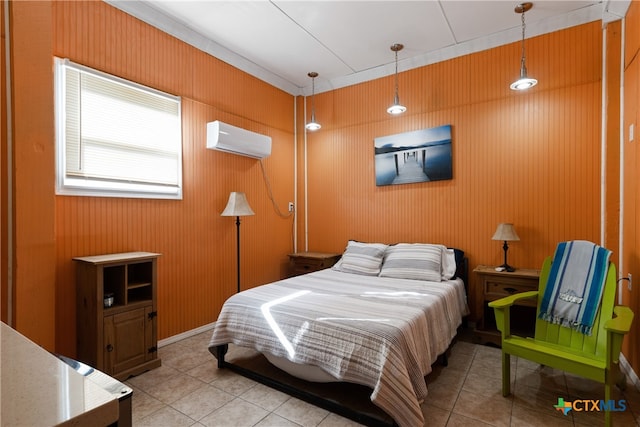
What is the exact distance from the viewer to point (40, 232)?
2.23 metres

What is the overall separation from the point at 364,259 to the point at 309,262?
92cm

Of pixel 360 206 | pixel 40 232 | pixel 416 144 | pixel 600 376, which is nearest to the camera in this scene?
pixel 600 376

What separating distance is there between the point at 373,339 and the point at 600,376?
1357mm

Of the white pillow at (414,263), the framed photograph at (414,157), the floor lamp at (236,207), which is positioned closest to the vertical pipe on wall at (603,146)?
the framed photograph at (414,157)

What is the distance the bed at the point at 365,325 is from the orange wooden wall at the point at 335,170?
0.82 metres

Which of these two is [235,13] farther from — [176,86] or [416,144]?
[416,144]

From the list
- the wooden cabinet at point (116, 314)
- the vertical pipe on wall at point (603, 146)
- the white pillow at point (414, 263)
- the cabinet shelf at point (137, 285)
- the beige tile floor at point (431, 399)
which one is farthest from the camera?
the white pillow at point (414, 263)

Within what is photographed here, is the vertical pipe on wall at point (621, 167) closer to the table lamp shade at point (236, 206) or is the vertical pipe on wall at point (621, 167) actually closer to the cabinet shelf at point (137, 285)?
the table lamp shade at point (236, 206)

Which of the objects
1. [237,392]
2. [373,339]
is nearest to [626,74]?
[373,339]

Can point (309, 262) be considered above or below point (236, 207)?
below

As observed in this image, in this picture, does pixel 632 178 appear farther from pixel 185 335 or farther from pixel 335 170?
pixel 185 335

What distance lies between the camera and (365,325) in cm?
204

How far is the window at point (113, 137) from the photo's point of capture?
252cm

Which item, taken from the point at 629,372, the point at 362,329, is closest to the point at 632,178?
the point at 629,372
